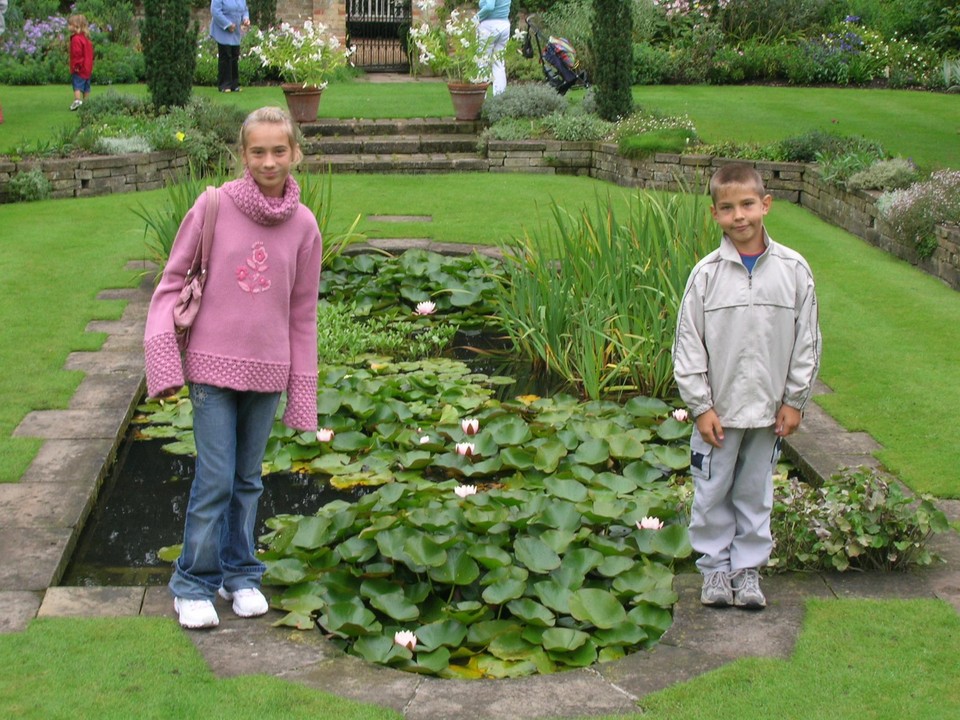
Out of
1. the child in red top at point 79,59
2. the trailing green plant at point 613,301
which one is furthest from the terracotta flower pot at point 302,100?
the trailing green plant at point 613,301

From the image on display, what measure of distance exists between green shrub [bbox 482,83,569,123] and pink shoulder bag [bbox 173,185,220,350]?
11.0 meters

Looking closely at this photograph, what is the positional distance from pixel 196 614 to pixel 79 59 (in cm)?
1329

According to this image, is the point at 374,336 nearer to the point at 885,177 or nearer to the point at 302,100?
the point at 885,177

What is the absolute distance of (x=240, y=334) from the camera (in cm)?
362

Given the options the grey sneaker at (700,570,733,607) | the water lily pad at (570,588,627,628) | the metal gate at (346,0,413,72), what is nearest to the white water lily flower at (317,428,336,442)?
the water lily pad at (570,588,627,628)

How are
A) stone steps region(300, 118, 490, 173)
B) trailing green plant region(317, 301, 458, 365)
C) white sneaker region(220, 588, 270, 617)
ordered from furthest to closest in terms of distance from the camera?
1. stone steps region(300, 118, 490, 173)
2. trailing green plant region(317, 301, 458, 365)
3. white sneaker region(220, 588, 270, 617)

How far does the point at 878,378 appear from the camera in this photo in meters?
6.39

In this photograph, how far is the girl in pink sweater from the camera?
3.57 m

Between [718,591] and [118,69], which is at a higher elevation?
[118,69]

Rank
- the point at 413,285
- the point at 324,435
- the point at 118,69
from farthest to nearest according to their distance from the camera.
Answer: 1. the point at 118,69
2. the point at 413,285
3. the point at 324,435

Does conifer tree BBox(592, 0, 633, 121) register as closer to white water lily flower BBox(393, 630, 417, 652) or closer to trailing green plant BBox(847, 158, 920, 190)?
trailing green plant BBox(847, 158, 920, 190)

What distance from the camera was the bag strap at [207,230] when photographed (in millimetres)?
3568

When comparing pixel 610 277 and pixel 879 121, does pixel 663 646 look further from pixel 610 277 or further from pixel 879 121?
pixel 879 121

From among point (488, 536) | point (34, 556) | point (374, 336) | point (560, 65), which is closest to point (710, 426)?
point (488, 536)
